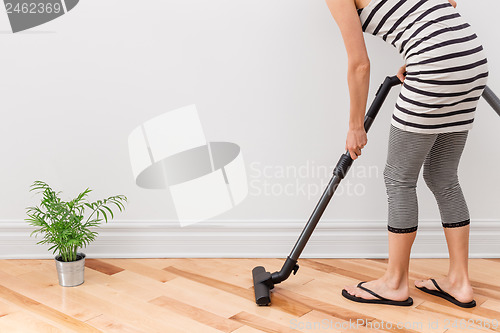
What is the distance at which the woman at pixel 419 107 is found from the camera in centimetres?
151

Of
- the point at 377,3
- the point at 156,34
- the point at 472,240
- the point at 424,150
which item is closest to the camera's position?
the point at 377,3

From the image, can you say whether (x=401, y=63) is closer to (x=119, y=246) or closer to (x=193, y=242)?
(x=193, y=242)

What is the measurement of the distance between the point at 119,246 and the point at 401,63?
1.30 meters

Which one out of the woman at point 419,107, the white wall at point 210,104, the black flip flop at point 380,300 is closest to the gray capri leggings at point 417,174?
the woman at point 419,107

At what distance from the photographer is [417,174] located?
5.54ft

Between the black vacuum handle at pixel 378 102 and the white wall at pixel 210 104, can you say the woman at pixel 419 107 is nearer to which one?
the black vacuum handle at pixel 378 102

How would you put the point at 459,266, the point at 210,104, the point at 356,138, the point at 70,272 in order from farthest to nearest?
1. the point at 210,104
2. the point at 70,272
3. the point at 459,266
4. the point at 356,138

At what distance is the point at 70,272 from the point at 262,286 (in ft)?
2.18

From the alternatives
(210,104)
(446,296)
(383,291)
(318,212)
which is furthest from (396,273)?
(210,104)

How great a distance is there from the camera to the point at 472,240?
2195 mm

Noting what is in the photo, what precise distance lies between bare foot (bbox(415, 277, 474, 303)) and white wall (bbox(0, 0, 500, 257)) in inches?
15.8

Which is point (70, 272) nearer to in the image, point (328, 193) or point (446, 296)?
point (328, 193)

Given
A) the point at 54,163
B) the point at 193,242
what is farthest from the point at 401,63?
the point at 54,163

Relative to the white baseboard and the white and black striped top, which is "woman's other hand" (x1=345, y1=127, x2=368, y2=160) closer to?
the white and black striped top
